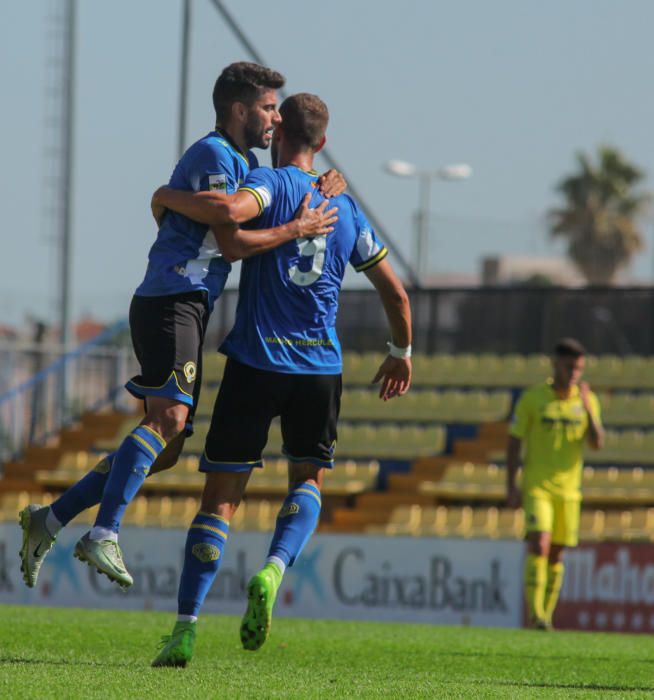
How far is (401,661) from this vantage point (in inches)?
267

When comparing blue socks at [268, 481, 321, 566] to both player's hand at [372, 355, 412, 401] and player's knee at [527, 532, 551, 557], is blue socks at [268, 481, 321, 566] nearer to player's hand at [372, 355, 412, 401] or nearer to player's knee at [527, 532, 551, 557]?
player's hand at [372, 355, 412, 401]

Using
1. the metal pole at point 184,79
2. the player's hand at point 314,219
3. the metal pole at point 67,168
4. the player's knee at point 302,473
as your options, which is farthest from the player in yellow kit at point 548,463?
the metal pole at point 67,168

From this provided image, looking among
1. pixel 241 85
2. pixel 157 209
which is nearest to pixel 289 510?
pixel 157 209

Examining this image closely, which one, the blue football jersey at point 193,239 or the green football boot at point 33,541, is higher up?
the blue football jersey at point 193,239

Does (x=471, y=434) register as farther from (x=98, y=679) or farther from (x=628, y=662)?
(x=98, y=679)

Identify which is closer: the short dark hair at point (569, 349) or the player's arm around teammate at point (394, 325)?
the player's arm around teammate at point (394, 325)

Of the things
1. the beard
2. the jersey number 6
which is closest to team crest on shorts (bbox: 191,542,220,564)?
the jersey number 6

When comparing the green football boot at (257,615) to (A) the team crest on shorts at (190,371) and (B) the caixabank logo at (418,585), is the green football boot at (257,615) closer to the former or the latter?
(A) the team crest on shorts at (190,371)

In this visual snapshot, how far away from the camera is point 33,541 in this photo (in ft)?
19.0

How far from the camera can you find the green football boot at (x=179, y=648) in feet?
18.4

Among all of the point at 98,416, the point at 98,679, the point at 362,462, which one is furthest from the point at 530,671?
the point at 98,416

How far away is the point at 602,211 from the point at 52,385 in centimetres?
3826

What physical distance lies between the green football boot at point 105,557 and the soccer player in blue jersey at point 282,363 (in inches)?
12.9

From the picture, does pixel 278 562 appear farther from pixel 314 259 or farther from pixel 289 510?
pixel 314 259
